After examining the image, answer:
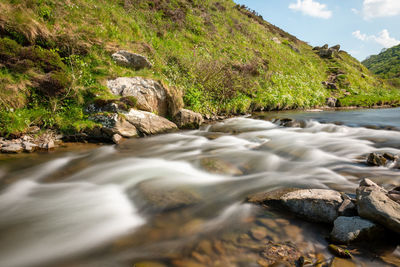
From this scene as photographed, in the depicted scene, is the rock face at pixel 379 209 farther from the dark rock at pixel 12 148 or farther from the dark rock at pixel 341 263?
the dark rock at pixel 12 148

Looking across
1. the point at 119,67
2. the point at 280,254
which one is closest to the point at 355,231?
the point at 280,254

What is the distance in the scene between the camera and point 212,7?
2556 cm

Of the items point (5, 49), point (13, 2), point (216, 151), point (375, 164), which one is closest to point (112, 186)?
point (216, 151)

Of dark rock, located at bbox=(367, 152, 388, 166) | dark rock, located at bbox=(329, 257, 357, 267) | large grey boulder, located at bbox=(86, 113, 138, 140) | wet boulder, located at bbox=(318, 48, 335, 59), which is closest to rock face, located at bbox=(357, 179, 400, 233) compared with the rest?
dark rock, located at bbox=(329, 257, 357, 267)

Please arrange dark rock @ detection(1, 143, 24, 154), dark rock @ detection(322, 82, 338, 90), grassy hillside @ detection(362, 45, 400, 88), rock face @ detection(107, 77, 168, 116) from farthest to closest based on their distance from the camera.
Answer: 1. grassy hillside @ detection(362, 45, 400, 88)
2. dark rock @ detection(322, 82, 338, 90)
3. rock face @ detection(107, 77, 168, 116)
4. dark rock @ detection(1, 143, 24, 154)

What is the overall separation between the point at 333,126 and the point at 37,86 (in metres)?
11.8

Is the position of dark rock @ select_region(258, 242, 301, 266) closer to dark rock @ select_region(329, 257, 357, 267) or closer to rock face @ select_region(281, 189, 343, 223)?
dark rock @ select_region(329, 257, 357, 267)

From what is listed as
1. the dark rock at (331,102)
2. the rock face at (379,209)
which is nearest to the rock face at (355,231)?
the rock face at (379,209)

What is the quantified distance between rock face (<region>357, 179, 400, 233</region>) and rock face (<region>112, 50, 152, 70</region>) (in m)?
9.81

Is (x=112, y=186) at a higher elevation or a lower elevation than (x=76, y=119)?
lower

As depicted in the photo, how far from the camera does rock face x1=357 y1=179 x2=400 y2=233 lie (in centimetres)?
245

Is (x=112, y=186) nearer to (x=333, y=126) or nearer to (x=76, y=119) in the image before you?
(x=76, y=119)

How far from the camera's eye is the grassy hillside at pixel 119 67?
706 centimetres

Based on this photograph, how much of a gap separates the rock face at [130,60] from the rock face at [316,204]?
30.0 feet
